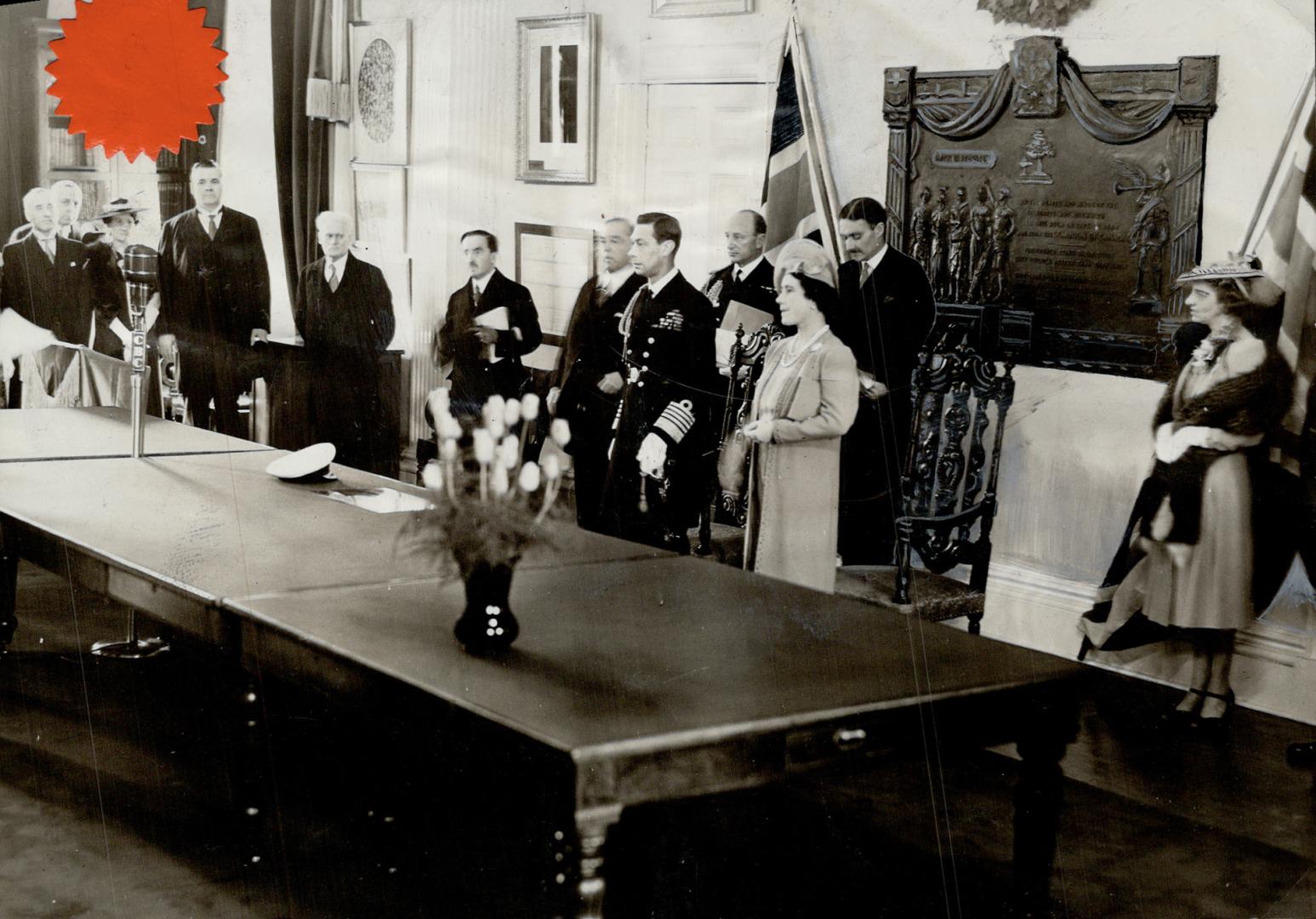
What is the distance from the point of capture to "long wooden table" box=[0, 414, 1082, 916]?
5.44ft

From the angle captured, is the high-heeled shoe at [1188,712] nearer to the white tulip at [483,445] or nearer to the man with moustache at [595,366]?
the man with moustache at [595,366]

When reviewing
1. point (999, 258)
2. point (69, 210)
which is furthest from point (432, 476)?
point (999, 258)

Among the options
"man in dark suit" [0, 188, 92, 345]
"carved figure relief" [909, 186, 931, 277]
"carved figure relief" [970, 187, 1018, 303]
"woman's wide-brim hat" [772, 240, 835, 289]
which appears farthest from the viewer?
"man in dark suit" [0, 188, 92, 345]

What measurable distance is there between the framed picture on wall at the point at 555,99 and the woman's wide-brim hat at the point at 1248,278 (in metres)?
0.97

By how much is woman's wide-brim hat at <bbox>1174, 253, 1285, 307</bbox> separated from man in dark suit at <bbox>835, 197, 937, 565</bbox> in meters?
0.45

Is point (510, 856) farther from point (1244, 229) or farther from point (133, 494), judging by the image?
point (1244, 229)

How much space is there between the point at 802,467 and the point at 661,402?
26 centimetres

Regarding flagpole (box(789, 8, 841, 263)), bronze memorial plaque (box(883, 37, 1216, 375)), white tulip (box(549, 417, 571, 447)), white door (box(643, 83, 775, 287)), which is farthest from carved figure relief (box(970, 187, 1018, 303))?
white tulip (box(549, 417, 571, 447))

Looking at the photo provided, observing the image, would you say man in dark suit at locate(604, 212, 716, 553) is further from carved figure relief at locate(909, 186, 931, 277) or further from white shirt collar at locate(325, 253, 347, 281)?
white shirt collar at locate(325, 253, 347, 281)

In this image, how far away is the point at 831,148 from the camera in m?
2.12

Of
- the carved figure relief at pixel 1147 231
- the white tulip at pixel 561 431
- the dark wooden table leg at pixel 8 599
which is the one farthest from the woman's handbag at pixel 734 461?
the dark wooden table leg at pixel 8 599

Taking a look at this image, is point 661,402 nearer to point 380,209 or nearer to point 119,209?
point 380,209

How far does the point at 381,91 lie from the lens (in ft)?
8.14

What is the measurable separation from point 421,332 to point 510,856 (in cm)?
96
